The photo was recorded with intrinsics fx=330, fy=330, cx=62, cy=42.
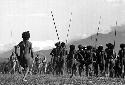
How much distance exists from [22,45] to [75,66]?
432 inches

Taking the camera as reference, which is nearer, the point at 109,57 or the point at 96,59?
the point at 109,57

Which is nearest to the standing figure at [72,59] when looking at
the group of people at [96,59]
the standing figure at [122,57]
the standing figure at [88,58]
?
the group of people at [96,59]

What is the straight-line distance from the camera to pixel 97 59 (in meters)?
31.4

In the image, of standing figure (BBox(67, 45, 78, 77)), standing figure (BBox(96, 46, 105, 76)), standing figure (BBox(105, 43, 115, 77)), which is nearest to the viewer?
standing figure (BBox(67, 45, 78, 77))

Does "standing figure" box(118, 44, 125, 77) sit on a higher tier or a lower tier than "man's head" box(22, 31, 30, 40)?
lower

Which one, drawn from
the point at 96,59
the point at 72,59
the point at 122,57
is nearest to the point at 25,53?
the point at 72,59

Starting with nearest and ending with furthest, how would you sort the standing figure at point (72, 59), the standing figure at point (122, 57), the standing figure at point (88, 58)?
the standing figure at point (72, 59) < the standing figure at point (122, 57) < the standing figure at point (88, 58)

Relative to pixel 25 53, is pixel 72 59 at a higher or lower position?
lower

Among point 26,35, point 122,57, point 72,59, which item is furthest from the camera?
point 122,57

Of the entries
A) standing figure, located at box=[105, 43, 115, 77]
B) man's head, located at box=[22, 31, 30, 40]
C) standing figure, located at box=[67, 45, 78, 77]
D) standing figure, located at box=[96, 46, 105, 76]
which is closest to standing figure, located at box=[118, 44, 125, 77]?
standing figure, located at box=[105, 43, 115, 77]

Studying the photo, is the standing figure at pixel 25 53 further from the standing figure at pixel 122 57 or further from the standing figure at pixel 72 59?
the standing figure at pixel 122 57

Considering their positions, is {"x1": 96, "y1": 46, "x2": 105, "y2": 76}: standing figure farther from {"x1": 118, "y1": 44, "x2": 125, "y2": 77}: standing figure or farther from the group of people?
{"x1": 118, "y1": 44, "x2": 125, "y2": 77}: standing figure

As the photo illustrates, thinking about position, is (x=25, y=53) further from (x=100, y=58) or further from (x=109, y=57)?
(x=100, y=58)

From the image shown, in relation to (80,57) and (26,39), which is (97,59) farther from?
(26,39)
